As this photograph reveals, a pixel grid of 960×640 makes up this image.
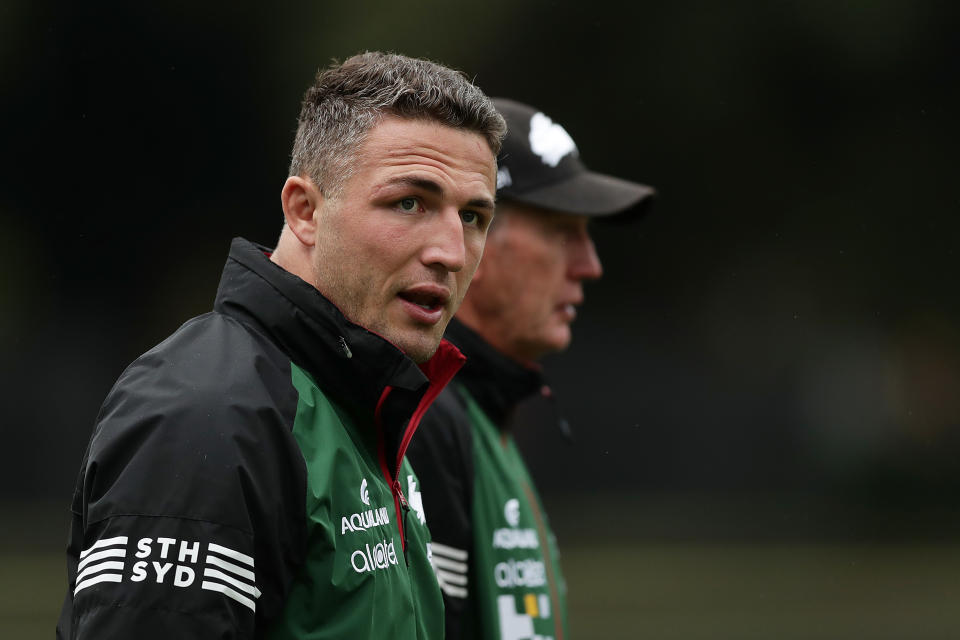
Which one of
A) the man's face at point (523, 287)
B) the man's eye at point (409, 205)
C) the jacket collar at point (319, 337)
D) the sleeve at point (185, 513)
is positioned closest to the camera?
the sleeve at point (185, 513)

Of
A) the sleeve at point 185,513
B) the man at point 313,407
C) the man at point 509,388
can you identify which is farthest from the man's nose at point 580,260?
the sleeve at point 185,513

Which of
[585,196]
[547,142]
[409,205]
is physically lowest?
[409,205]

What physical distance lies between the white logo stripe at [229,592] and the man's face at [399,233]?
649mm

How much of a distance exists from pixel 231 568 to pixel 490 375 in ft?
6.63

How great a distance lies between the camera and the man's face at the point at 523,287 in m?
4.08

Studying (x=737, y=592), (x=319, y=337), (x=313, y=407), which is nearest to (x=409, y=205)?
(x=319, y=337)

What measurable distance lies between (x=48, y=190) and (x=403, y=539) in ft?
49.7

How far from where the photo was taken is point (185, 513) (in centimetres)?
198

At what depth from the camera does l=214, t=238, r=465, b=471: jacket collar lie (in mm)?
2371

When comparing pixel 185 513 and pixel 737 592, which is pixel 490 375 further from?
pixel 737 592

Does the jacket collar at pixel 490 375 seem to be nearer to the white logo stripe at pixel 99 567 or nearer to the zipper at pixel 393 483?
the zipper at pixel 393 483

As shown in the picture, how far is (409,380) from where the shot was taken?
2.45 m

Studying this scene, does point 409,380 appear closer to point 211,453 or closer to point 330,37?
point 211,453

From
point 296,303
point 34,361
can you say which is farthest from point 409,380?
point 34,361
